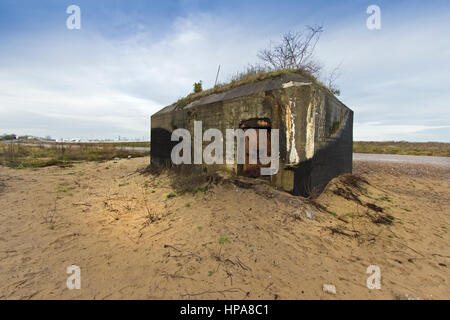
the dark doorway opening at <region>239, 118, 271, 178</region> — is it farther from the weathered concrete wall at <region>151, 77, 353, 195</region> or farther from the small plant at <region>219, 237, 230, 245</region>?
the small plant at <region>219, 237, 230, 245</region>

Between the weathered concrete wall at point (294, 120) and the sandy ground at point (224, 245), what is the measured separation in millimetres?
610

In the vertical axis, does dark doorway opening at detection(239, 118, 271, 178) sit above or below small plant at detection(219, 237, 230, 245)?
above

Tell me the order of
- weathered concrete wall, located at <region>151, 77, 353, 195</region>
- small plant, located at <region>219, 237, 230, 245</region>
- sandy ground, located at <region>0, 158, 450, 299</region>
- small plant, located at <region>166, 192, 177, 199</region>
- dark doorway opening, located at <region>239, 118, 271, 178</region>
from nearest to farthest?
sandy ground, located at <region>0, 158, 450, 299</region> → small plant, located at <region>219, 237, 230, 245</region> → weathered concrete wall, located at <region>151, 77, 353, 195</region> → dark doorway opening, located at <region>239, 118, 271, 178</region> → small plant, located at <region>166, 192, 177, 199</region>

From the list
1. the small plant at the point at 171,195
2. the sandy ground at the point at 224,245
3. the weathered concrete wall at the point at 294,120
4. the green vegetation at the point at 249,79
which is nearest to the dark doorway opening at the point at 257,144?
the weathered concrete wall at the point at 294,120

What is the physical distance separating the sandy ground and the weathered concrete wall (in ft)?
2.00

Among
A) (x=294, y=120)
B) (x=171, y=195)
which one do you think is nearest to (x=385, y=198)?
(x=294, y=120)

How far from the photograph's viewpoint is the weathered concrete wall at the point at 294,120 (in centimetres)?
464

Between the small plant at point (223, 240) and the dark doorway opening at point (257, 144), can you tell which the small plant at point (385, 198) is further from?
the small plant at point (223, 240)

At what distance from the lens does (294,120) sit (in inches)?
183

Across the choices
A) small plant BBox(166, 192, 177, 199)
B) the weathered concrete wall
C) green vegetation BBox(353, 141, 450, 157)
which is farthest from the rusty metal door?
green vegetation BBox(353, 141, 450, 157)

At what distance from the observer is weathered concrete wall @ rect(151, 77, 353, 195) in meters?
4.64

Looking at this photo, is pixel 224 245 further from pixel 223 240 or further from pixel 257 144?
pixel 257 144
